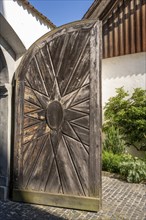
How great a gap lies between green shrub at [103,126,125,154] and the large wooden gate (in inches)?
130

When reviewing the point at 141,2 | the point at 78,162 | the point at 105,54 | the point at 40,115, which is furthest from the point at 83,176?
the point at 141,2

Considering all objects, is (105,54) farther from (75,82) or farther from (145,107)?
(75,82)

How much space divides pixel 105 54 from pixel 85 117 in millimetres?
4447

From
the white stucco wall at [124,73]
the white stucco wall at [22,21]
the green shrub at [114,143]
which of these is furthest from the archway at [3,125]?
the white stucco wall at [124,73]

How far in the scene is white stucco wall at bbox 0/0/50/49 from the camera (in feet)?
12.5

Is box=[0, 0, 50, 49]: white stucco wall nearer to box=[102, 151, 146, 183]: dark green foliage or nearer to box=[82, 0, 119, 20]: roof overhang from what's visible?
box=[82, 0, 119, 20]: roof overhang

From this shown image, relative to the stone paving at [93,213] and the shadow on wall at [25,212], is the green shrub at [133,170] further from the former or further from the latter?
the shadow on wall at [25,212]

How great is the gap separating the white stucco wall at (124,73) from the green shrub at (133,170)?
98.6 inches

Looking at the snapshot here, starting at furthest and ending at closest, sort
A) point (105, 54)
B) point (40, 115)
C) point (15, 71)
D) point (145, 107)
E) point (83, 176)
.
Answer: point (105, 54), point (145, 107), point (15, 71), point (40, 115), point (83, 176)

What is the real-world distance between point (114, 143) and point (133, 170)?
1401 mm

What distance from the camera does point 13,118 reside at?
13.4 ft

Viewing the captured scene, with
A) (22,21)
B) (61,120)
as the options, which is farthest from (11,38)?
(61,120)

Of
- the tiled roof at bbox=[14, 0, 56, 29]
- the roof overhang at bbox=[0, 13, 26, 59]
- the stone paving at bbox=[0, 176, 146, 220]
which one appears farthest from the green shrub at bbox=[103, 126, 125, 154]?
the roof overhang at bbox=[0, 13, 26, 59]

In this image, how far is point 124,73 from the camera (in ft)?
24.1
